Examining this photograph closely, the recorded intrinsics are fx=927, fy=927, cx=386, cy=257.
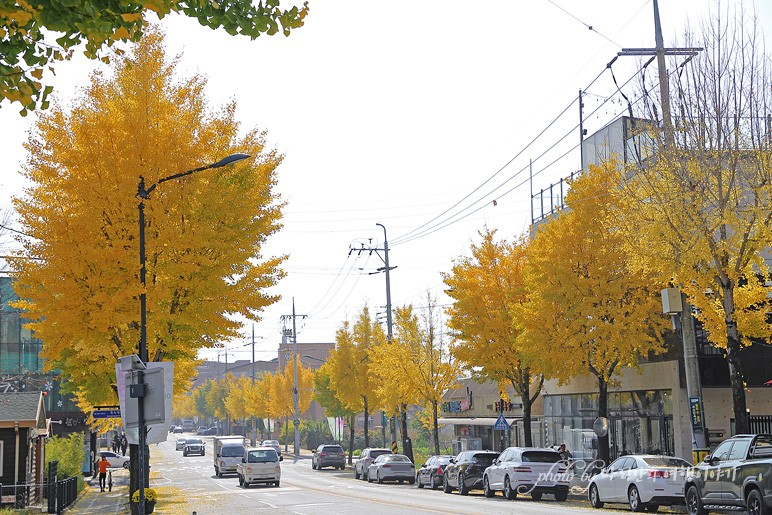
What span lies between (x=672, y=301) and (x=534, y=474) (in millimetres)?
9384

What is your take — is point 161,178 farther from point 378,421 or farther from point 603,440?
point 378,421

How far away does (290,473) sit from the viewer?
5628 centimetres

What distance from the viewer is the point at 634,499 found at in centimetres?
2453

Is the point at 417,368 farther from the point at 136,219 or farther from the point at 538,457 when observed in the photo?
the point at 136,219

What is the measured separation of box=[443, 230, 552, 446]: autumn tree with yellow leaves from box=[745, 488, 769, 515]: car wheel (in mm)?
19710

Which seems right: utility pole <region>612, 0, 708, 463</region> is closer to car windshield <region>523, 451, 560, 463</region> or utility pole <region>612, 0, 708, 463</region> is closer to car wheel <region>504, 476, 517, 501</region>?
car windshield <region>523, 451, 560, 463</region>

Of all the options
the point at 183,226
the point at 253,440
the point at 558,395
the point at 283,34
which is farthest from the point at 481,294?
the point at 253,440

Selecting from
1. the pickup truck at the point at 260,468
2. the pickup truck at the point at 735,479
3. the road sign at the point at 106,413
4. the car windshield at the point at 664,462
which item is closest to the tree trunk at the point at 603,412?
the car windshield at the point at 664,462

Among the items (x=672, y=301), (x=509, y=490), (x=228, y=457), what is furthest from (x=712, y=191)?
(x=228, y=457)

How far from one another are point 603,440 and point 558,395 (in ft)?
33.7

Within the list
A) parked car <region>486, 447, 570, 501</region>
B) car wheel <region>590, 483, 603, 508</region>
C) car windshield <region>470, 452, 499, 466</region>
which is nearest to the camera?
car wheel <region>590, 483, 603, 508</region>

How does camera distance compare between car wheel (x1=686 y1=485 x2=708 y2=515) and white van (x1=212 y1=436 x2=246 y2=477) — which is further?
white van (x1=212 y1=436 x2=246 y2=477)

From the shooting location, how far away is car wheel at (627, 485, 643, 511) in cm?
2436

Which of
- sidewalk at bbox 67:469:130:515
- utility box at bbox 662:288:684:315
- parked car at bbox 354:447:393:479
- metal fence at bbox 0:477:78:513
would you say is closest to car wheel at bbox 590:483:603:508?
utility box at bbox 662:288:684:315
